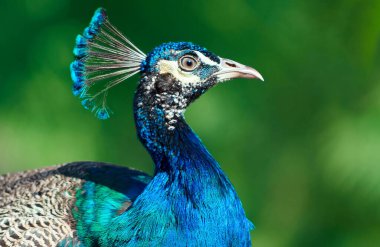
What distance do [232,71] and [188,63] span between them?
0.45ft

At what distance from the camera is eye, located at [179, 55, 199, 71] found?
209 centimetres

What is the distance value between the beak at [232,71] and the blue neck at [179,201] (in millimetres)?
188

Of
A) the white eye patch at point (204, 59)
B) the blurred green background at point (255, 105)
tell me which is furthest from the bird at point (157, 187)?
the blurred green background at point (255, 105)

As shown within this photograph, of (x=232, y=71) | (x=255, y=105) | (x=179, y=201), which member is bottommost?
(x=179, y=201)

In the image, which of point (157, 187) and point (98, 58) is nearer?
point (157, 187)

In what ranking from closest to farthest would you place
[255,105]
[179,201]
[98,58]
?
[179,201] → [98,58] → [255,105]

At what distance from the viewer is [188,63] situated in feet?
6.89

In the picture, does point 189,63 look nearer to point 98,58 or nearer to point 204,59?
point 204,59

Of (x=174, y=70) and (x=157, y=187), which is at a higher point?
(x=174, y=70)

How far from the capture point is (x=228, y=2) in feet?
13.4

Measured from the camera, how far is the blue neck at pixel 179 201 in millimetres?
2010

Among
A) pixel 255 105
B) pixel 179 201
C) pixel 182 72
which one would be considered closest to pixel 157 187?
pixel 179 201

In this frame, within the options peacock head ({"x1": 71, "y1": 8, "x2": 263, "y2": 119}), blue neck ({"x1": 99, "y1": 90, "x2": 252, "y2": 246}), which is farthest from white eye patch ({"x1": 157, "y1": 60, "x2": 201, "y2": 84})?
blue neck ({"x1": 99, "y1": 90, "x2": 252, "y2": 246})

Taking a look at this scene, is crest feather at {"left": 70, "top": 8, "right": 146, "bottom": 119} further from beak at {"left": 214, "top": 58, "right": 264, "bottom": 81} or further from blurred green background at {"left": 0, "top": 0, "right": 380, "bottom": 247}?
blurred green background at {"left": 0, "top": 0, "right": 380, "bottom": 247}
